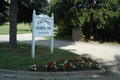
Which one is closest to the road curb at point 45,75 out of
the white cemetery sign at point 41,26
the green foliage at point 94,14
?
the white cemetery sign at point 41,26

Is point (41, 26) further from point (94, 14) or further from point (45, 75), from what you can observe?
point (94, 14)

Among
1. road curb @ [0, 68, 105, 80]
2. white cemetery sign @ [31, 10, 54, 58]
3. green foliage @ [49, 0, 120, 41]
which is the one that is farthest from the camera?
green foliage @ [49, 0, 120, 41]

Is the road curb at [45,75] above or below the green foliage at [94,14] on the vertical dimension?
below

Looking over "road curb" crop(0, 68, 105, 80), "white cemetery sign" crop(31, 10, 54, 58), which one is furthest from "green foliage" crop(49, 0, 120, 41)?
"road curb" crop(0, 68, 105, 80)

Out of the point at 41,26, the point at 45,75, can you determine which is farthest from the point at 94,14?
the point at 45,75

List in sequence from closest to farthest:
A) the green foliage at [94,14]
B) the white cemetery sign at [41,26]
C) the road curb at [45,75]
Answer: the road curb at [45,75], the white cemetery sign at [41,26], the green foliage at [94,14]

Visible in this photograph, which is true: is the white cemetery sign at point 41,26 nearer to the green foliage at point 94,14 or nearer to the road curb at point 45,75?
the road curb at point 45,75

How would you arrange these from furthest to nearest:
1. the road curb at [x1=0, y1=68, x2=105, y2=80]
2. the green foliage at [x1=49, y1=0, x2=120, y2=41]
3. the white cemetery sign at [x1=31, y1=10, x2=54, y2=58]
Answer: the green foliage at [x1=49, y1=0, x2=120, y2=41] < the white cemetery sign at [x1=31, y1=10, x2=54, y2=58] < the road curb at [x1=0, y1=68, x2=105, y2=80]

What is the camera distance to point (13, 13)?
328 inches

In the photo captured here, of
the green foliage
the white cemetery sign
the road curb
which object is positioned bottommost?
the road curb

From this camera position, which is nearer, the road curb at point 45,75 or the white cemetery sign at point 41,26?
the road curb at point 45,75

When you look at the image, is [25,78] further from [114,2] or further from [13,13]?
[114,2]

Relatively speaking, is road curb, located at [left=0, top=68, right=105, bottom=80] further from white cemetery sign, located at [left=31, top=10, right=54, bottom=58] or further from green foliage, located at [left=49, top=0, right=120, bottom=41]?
green foliage, located at [left=49, top=0, right=120, bottom=41]

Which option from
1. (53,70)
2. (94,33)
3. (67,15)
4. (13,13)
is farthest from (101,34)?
(53,70)
